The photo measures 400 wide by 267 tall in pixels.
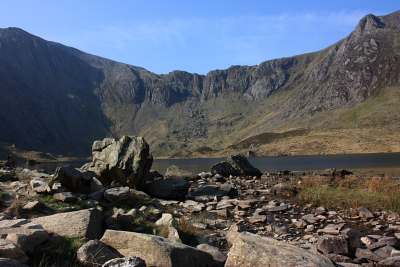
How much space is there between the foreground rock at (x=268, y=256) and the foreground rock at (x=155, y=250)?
41.1 inches

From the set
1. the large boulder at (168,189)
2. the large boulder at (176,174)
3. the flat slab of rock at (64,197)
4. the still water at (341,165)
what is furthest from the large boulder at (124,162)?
the still water at (341,165)

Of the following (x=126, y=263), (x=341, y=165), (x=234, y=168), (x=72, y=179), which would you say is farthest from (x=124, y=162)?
(x=341, y=165)

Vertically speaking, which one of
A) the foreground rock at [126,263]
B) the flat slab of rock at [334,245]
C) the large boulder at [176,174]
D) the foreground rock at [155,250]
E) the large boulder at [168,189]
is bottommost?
the large boulder at [176,174]

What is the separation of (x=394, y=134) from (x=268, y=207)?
14499 cm

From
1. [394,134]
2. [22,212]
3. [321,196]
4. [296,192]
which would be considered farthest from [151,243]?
[394,134]

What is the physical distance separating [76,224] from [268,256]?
250 inches

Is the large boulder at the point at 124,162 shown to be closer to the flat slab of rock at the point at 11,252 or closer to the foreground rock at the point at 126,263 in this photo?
the flat slab of rock at the point at 11,252

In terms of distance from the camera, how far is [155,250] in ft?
22.7

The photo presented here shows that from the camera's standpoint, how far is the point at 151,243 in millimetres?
7098

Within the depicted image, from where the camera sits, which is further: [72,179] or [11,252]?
[72,179]

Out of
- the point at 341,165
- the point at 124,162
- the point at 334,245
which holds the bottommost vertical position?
the point at 341,165

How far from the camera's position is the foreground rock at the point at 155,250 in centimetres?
678

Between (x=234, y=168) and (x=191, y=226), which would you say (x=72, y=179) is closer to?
(x=191, y=226)

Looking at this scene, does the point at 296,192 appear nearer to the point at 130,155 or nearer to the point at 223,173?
the point at 130,155
